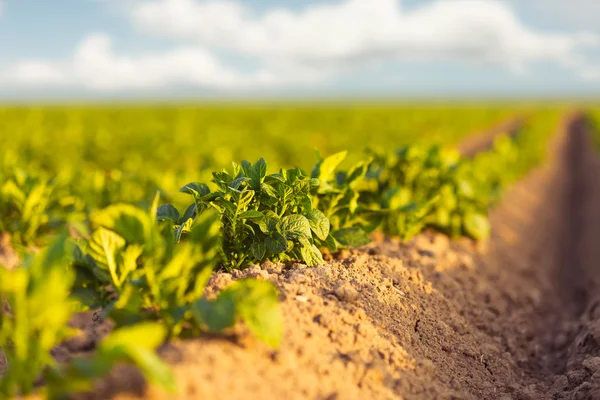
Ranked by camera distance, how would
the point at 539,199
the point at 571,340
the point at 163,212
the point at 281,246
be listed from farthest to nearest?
the point at 539,199 < the point at 571,340 < the point at 163,212 < the point at 281,246

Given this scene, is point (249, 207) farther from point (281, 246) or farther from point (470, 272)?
point (470, 272)

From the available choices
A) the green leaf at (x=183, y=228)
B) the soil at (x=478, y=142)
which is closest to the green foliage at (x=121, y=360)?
the green leaf at (x=183, y=228)

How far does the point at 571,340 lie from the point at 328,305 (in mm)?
2508

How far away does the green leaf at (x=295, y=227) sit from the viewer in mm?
2918

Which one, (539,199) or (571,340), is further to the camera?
(539,199)

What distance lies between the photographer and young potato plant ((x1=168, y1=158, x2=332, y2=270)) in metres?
2.93

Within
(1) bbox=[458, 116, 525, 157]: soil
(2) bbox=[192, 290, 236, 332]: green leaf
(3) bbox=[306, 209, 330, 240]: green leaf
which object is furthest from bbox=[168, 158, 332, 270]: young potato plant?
(1) bbox=[458, 116, 525, 157]: soil

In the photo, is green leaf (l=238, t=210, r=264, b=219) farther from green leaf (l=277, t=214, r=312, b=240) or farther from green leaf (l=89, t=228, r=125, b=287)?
green leaf (l=89, t=228, r=125, b=287)

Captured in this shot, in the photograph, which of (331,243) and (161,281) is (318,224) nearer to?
(331,243)

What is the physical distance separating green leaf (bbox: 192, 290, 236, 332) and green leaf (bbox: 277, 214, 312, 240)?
2.73 feet

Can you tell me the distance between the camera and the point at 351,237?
3514mm

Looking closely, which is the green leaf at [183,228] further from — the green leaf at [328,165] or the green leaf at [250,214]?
the green leaf at [328,165]

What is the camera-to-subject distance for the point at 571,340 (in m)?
4.06

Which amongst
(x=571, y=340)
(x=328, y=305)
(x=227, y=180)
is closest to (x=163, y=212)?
(x=227, y=180)
